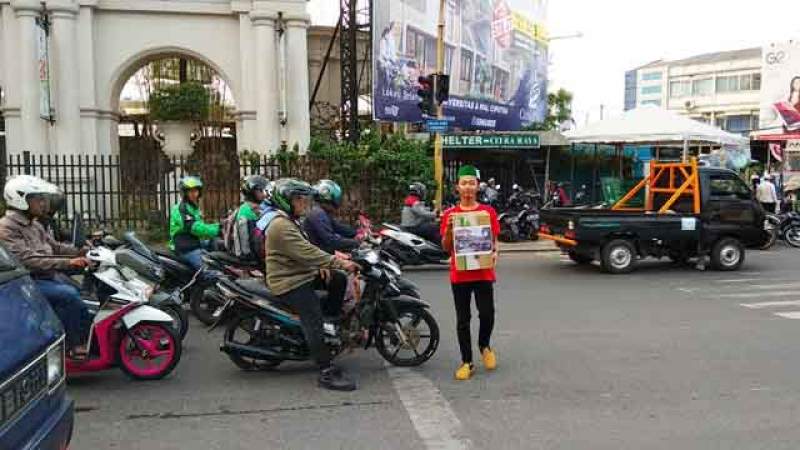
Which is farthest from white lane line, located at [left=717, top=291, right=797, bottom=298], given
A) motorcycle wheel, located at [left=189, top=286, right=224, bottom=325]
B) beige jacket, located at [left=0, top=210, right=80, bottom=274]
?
beige jacket, located at [left=0, top=210, right=80, bottom=274]

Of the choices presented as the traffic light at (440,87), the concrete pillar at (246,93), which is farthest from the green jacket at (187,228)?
the concrete pillar at (246,93)

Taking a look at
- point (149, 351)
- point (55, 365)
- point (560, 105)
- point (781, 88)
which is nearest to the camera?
point (55, 365)

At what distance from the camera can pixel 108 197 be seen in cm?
1691

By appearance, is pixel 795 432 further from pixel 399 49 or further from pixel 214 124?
pixel 214 124

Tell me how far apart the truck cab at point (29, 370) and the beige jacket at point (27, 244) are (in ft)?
7.12

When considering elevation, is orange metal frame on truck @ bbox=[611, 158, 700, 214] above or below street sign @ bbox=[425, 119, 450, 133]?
below

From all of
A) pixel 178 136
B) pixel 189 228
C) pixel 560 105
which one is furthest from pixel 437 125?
pixel 560 105

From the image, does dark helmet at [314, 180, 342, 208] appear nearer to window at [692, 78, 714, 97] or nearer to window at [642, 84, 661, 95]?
window at [692, 78, 714, 97]

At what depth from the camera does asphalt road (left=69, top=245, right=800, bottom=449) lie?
173 inches

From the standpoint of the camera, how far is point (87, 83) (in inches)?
698

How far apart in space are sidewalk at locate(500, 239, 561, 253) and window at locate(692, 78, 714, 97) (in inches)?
2886

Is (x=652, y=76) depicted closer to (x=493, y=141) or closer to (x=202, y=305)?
(x=493, y=141)

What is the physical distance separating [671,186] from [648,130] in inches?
156

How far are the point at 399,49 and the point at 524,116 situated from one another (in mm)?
8729
